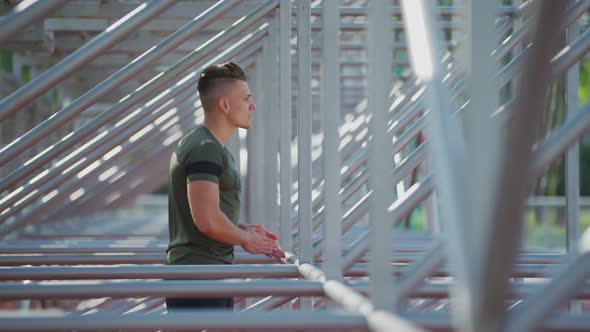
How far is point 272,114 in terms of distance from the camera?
6.13m

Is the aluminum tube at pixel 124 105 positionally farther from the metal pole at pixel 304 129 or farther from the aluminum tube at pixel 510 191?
the aluminum tube at pixel 510 191

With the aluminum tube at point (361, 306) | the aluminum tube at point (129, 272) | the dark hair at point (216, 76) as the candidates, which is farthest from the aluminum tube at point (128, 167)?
the aluminum tube at point (361, 306)

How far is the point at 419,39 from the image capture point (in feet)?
7.63

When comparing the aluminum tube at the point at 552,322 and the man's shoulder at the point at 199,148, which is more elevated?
the man's shoulder at the point at 199,148

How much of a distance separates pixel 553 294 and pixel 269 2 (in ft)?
12.6

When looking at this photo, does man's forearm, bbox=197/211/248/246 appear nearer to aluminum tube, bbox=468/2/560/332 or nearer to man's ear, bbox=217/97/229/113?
man's ear, bbox=217/97/229/113

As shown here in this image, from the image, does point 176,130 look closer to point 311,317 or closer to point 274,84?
point 274,84

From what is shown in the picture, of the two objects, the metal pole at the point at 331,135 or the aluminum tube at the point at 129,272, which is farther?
the aluminum tube at the point at 129,272

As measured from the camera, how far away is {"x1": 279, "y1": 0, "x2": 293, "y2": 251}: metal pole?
4875mm

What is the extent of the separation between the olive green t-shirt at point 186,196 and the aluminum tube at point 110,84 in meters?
0.46

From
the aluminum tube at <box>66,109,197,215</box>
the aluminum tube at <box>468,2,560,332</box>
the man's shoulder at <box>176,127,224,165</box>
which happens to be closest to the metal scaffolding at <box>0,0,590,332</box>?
the aluminum tube at <box>468,2,560,332</box>

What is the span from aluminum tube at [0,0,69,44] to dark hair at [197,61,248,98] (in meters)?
1.60

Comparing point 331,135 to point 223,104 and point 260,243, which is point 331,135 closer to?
point 260,243

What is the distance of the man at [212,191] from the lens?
3873 mm
